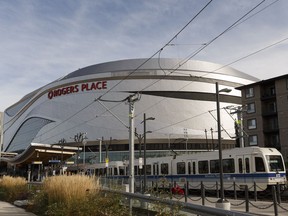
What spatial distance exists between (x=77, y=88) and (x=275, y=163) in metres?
97.8

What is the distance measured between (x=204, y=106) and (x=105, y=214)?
103 metres

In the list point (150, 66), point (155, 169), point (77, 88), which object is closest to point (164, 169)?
point (155, 169)

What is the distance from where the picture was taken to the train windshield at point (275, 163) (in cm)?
2476

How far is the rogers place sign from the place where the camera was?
368ft

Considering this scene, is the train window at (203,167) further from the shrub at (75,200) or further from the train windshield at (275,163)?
the shrub at (75,200)

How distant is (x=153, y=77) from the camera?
11006 centimetres

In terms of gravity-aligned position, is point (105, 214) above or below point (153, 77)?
below

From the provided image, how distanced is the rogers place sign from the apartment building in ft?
187

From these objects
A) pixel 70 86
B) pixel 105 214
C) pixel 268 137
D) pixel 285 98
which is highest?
pixel 70 86

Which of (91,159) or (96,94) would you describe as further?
(96,94)

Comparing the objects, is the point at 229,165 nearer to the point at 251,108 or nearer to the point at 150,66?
the point at 251,108

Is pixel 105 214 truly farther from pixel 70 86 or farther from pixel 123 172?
pixel 70 86

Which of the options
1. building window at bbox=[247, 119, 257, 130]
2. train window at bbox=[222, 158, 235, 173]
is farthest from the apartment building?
train window at bbox=[222, 158, 235, 173]

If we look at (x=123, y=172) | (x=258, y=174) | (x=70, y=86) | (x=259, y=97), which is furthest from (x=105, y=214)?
(x=70, y=86)
